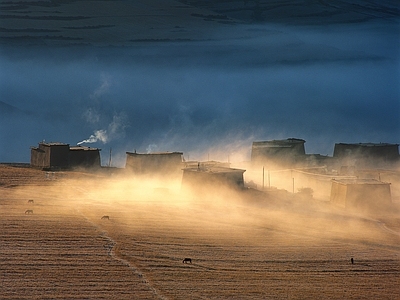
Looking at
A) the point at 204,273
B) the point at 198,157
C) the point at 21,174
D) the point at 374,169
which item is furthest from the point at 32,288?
the point at 198,157

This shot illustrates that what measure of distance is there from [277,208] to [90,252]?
38.4 ft

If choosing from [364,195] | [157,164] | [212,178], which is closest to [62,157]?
[157,164]

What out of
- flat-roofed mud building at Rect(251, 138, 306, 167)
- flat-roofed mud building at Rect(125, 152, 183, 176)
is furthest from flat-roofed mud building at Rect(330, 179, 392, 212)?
flat-roofed mud building at Rect(251, 138, 306, 167)

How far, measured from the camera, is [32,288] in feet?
62.5

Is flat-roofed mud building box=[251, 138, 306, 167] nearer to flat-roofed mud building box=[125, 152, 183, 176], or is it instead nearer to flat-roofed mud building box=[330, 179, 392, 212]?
flat-roofed mud building box=[125, 152, 183, 176]

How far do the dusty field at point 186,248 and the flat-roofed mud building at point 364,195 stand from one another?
38.7 inches

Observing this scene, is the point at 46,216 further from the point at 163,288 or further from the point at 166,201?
the point at 163,288

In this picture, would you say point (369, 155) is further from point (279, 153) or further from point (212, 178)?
point (212, 178)

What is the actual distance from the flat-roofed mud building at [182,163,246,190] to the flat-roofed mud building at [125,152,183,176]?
4905mm

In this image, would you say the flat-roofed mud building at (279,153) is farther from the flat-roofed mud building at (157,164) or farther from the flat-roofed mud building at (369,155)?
the flat-roofed mud building at (157,164)

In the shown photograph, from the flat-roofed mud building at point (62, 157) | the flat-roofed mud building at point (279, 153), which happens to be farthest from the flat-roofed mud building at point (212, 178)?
the flat-roofed mud building at point (279, 153)

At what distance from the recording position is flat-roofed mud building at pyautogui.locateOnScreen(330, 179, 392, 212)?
111 feet

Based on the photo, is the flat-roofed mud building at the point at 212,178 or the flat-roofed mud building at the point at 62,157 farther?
the flat-roofed mud building at the point at 62,157

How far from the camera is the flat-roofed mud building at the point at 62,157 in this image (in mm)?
41469
